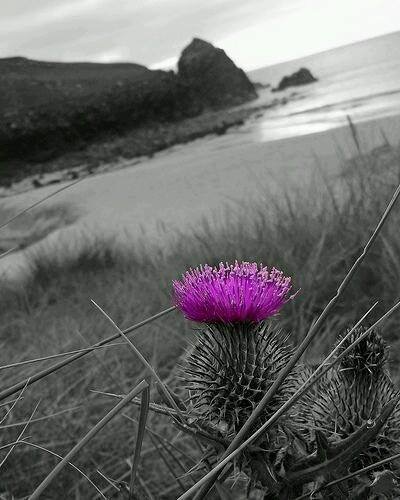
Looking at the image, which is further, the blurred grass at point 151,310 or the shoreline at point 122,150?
the shoreline at point 122,150

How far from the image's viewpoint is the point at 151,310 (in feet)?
9.78

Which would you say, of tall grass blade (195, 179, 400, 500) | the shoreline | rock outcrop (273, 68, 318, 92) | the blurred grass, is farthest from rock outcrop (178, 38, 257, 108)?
tall grass blade (195, 179, 400, 500)

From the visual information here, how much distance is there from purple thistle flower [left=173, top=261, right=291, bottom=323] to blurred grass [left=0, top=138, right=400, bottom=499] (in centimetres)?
83

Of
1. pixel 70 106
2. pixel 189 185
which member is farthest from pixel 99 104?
pixel 189 185

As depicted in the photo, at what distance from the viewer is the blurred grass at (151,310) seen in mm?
1856

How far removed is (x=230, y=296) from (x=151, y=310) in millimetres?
2194

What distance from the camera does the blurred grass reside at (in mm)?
1856

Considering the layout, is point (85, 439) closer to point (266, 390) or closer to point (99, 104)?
point (266, 390)

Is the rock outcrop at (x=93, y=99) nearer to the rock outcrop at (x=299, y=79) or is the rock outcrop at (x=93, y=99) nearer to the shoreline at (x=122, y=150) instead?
the shoreline at (x=122, y=150)

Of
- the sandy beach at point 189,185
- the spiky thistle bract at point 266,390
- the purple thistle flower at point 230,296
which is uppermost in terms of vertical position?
the purple thistle flower at point 230,296

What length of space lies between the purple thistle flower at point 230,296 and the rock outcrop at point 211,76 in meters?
11.7

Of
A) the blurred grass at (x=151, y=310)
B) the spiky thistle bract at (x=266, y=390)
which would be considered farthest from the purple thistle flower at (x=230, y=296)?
the blurred grass at (x=151, y=310)

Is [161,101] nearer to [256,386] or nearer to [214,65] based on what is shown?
[214,65]

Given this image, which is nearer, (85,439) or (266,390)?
(85,439)
